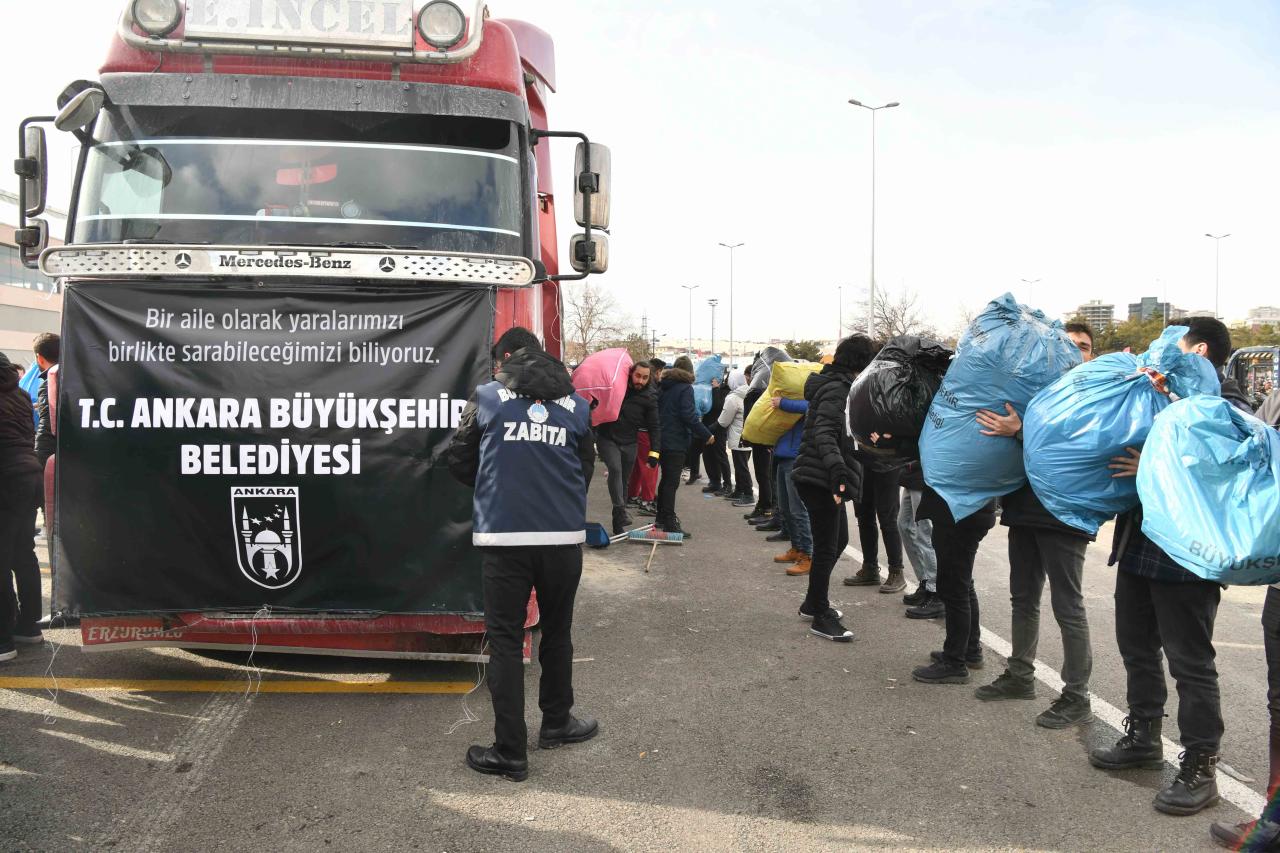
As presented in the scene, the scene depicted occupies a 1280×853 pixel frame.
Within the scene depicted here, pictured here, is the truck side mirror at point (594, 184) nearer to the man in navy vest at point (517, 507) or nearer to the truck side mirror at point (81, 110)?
the man in navy vest at point (517, 507)

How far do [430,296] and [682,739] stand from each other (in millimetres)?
2427

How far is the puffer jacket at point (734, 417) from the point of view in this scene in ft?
38.7

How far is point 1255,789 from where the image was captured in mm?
3705

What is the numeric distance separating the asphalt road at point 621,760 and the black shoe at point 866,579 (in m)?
1.51

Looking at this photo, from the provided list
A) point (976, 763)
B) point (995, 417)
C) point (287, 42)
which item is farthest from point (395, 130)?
point (976, 763)

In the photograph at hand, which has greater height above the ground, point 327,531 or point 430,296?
point 430,296

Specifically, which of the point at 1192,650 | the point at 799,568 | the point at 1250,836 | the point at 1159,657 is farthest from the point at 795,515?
the point at 1250,836

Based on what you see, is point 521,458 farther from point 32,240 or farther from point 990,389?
point 32,240

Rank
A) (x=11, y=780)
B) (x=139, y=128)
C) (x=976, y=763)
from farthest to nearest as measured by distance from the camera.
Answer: (x=139, y=128), (x=976, y=763), (x=11, y=780)

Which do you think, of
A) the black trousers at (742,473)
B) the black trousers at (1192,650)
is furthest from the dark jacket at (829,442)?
the black trousers at (742,473)

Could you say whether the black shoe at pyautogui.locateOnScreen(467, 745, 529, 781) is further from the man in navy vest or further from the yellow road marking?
the yellow road marking

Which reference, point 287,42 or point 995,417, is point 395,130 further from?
point 995,417

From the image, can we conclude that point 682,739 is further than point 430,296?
No

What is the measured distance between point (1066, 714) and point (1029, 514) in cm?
97
